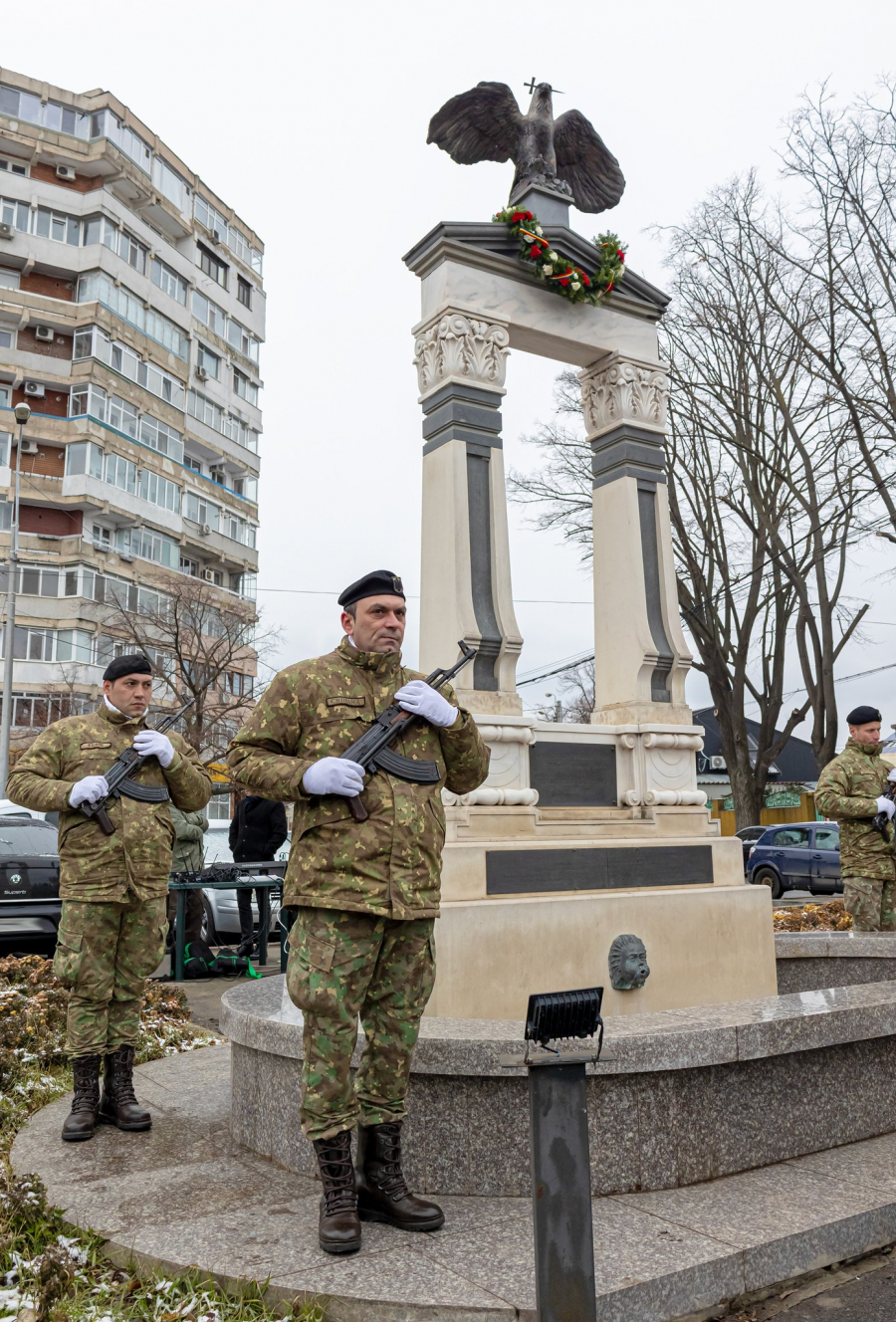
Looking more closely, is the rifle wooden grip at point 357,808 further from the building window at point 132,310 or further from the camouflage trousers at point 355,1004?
the building window at point 132,310

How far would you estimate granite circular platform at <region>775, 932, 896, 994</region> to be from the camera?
21.0 feet

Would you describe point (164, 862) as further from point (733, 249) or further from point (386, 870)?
point (733, 249)

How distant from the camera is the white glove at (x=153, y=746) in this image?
16.0 ft

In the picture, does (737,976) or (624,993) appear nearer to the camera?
(624,993)

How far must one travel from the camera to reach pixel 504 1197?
372 centimetres

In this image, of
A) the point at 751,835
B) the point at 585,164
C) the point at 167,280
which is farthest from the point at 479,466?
the point at 167,280

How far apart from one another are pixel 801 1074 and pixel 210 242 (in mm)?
48636

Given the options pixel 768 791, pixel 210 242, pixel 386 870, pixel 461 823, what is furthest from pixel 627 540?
pixel 210 242

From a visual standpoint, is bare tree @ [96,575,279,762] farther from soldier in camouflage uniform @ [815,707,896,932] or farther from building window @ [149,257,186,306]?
soldier in camouflage uniform @ [815,707,896,932]

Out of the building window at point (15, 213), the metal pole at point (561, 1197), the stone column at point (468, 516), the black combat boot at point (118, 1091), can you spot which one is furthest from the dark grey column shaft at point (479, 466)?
the building window at point (15, 213)

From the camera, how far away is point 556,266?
658 cm

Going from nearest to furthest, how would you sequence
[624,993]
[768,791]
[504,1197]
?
1. [504,1197]
2. [624,993]
3. [768,791]

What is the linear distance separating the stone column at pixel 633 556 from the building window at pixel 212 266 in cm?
4363

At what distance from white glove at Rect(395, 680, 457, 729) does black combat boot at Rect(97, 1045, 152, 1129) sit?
7.96 ft
